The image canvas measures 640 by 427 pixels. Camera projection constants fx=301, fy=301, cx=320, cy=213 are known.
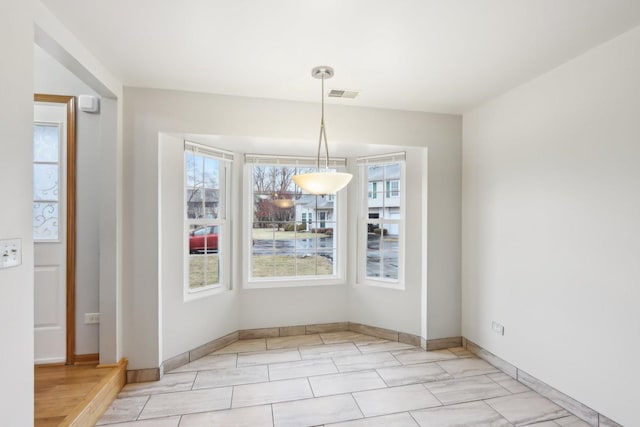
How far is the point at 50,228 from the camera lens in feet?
8.49

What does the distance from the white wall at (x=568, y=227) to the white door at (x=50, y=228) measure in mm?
3909

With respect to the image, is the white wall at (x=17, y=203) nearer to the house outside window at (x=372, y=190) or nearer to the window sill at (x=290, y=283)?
the window sill at (x=290, y=283)

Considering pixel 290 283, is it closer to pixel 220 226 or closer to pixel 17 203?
pixel 220 226

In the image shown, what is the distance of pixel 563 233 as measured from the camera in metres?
2.29

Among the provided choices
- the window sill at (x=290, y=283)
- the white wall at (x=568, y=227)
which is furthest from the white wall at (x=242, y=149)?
the white wall at (x=568, y=227)

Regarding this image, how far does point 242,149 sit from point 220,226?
89 cm

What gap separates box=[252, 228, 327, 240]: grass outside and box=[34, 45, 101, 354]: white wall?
5.16ft

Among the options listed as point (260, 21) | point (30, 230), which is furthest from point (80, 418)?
point (260, 21)

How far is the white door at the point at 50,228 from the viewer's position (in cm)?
256

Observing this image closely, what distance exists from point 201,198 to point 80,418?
6.40 feet

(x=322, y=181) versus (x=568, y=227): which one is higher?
(x=322, y=181)

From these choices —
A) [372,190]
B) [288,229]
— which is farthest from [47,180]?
[372,190]

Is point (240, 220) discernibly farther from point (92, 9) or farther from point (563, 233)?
point (563, 233)

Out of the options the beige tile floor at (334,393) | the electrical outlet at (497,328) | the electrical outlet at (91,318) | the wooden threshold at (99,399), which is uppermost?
the electrical outlet at (91,318)
